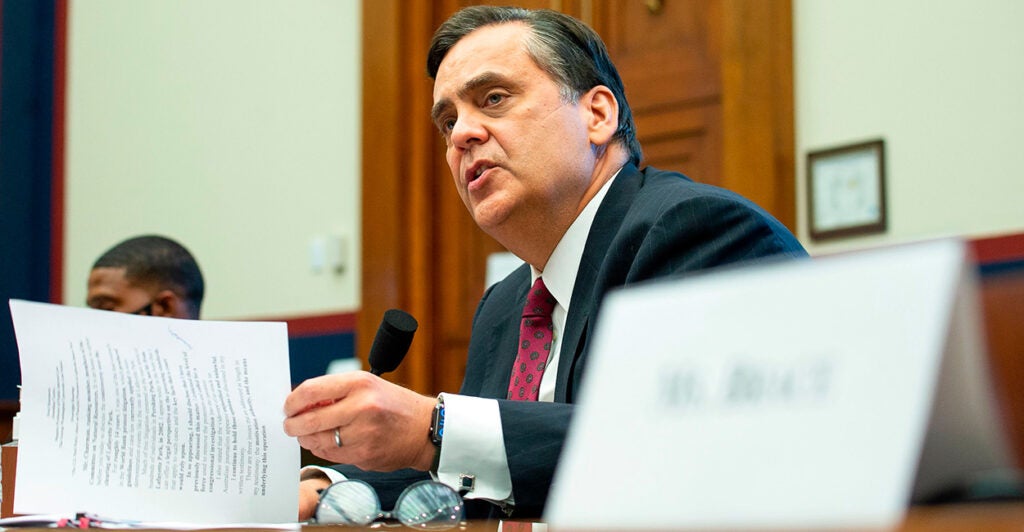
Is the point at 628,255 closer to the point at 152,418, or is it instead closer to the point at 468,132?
the point at 468,132

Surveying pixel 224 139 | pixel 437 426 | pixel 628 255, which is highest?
pixel 224 139

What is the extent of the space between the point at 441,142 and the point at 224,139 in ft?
3.73

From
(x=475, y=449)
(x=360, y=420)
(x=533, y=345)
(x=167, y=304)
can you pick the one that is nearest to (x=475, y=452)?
(x=475, y=449)

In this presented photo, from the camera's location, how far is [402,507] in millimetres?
1309

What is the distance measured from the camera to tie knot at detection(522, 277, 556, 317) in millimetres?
1987

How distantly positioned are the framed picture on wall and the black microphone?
80.0 inches

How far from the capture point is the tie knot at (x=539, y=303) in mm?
1987

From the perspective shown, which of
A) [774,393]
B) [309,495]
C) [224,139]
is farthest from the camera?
[224,139]

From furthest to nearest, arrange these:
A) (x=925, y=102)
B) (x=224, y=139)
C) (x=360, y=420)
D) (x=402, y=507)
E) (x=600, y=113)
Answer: (x=224, y=139) → (x=925, y=102) → (x=600, y=113) → (x=360, y=420) → (x=402, y=507)

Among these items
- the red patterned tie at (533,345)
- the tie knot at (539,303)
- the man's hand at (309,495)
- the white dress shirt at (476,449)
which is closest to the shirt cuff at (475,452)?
the white dress shirt at (476,449)

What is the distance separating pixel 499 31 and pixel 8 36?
14.1 ft

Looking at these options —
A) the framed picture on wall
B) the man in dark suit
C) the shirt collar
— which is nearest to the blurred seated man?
the man in dark suit

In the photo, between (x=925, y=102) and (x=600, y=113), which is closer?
(x=600, y=113)

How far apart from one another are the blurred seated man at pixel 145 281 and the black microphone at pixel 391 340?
1.78 meters
